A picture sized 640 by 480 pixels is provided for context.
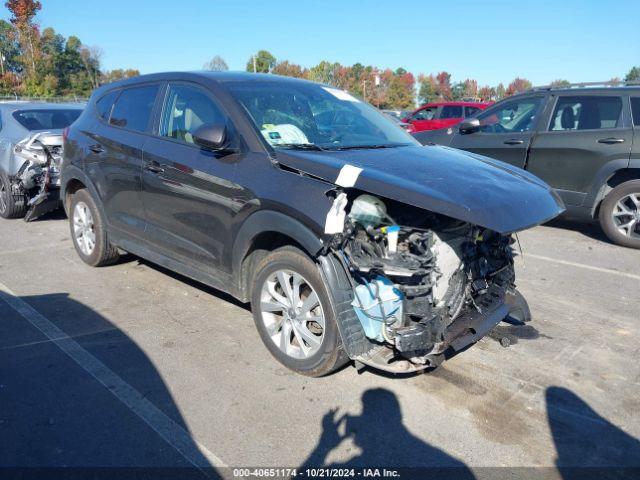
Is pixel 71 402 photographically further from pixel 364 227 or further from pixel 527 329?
pixel 527 329

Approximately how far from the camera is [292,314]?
3.40 meters

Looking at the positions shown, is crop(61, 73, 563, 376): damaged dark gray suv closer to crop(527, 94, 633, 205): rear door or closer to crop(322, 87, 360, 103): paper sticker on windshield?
crop(322, 87, 360, 103): paper sticker on windshield

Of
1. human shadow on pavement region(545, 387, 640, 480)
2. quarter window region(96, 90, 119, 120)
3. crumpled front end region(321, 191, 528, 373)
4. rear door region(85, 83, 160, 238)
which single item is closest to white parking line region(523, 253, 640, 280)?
human shadow on pavement region(545, 387, 640, 480)

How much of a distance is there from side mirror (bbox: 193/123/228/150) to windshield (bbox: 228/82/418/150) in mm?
270

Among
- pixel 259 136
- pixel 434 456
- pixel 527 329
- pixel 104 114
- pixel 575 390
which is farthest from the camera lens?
pixel 104 114

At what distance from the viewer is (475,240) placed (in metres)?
3.35

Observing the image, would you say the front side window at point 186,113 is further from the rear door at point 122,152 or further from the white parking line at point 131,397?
the white parking line at point 131,397

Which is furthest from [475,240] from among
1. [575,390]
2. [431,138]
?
[431,138]

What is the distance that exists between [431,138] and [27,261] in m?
6.22

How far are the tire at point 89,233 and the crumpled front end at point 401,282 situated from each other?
3.19 m

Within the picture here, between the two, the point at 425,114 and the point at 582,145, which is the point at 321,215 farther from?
the point at 425,114

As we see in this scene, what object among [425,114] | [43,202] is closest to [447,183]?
[43,202]

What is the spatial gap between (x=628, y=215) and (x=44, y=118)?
331 inches

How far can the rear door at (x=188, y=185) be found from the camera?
147 inches
